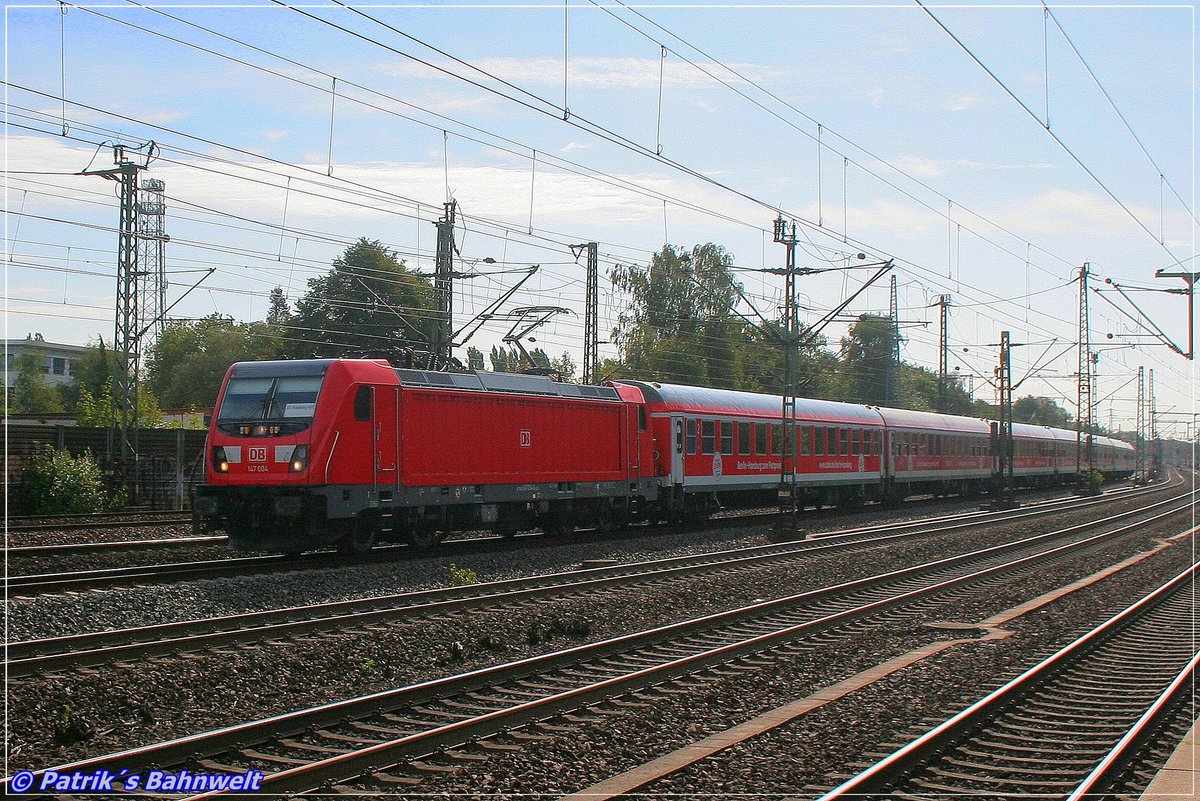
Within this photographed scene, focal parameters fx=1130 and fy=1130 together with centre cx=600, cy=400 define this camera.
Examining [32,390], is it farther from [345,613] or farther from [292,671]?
[292,671]

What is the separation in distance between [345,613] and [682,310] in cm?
6313

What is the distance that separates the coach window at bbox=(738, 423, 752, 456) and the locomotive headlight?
15.3m

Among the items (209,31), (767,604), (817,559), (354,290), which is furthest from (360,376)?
(354,290)

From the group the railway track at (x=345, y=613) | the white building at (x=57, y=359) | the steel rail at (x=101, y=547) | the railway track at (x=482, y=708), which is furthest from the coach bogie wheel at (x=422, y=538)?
the white building at (x=57, y=359)

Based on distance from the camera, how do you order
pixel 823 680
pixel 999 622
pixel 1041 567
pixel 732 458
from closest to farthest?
1. pixel 823 680
2. pixel 999 622
3. pixel 1041 567
4. pixel 732 458

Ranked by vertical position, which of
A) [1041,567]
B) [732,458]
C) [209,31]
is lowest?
[1041,567]

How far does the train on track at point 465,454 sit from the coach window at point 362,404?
1.2 inches

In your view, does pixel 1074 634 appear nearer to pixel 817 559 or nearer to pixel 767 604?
pixel 767 604

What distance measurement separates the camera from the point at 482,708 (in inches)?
348

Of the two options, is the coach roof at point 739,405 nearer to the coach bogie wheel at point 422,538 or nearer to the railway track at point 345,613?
the railway track at point 345,613

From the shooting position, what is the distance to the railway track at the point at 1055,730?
7012 mm

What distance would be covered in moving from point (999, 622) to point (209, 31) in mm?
13442

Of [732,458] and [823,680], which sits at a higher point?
[732,458]

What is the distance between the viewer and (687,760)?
24.3ft
